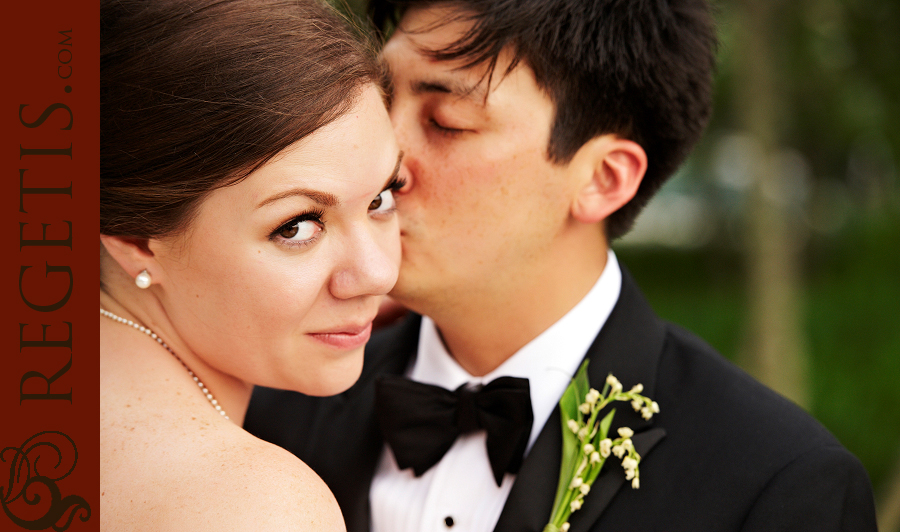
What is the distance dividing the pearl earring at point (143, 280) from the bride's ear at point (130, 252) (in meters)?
0.02

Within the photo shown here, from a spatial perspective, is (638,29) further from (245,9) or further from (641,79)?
(245,9)

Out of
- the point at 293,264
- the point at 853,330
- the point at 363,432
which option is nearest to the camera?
the point at 293,264

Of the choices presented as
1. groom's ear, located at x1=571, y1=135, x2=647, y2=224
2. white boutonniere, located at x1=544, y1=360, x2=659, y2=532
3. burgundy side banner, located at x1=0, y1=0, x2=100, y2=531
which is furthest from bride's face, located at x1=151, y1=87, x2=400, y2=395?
groom's ear, located at x1=571, y1=135, x2=647, y2=224

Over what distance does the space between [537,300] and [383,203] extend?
2.47 ft

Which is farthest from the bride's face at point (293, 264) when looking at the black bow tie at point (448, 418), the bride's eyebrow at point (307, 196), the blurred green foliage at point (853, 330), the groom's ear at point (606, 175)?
the blurred green foliage at point (853, 330)

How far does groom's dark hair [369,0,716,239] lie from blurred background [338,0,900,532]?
0.86m

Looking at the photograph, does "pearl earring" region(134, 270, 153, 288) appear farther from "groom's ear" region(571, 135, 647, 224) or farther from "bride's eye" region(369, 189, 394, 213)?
"groom's ear" region(571, 135, 647, 224)

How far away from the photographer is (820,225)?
1347cm

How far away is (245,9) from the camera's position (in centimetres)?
188

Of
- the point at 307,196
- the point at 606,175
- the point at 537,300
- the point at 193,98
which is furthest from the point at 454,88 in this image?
the point at 193,98

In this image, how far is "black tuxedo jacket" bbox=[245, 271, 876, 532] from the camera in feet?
7.07

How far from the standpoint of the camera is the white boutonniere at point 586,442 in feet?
7.34

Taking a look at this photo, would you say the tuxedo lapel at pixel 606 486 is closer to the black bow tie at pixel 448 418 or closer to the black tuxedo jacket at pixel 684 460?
the black tuxedo jacket at pixel 684 460

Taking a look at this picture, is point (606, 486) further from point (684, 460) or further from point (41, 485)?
point (41, 485)
